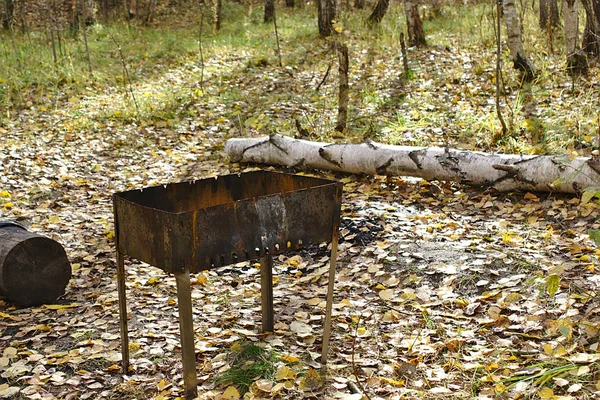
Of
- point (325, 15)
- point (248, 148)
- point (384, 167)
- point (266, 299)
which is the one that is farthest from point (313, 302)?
point (325, 15)

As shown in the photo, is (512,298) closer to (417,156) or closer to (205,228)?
(205,228)

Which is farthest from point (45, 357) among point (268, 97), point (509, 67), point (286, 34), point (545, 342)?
point (286, 34)

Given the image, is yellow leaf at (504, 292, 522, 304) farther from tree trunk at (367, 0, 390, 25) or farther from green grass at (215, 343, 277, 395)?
tree trunk at (367, 0, 390, 25)

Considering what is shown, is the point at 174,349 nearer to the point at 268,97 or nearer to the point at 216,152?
the point at 216,152

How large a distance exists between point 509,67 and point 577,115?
280 centimetres

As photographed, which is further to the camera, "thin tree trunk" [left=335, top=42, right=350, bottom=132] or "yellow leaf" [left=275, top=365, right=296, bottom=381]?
"thin tree trunk" [left=335, top=42, right=350, bottom=132]

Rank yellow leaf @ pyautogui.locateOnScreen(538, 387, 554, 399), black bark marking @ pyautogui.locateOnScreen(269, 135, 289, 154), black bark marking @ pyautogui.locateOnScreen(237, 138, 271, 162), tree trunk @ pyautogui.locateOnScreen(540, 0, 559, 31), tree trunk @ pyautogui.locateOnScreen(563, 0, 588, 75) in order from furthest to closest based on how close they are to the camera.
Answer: tree trunk @ pyautogui.locateOnScreen(540, 0, 559, 31) < tree trunk @ pyautogui.locateOnScreen(563, 0, 588, 75) < black bark marking @ pyautogui.locateOnScreen(237, 138, 271, 162) < black bark marking @ pyautogui.locateOnScreen(269, 135, 289, 154) < yellow leaf @ pyautogui.locateOnScreen(538, 387, 554, 399)

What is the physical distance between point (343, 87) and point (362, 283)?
427 cm

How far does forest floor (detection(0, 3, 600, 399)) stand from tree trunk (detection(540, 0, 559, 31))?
9.91 feet

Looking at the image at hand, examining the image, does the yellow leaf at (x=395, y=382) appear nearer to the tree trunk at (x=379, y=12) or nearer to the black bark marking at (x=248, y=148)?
the black bark marking at (x=248, y=148)

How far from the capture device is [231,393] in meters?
3.79

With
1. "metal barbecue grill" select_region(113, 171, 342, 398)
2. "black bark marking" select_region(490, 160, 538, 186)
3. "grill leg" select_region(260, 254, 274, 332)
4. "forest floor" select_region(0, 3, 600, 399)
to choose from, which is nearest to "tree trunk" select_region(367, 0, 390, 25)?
"forest floor" select_region(0, 3, 600, 399)

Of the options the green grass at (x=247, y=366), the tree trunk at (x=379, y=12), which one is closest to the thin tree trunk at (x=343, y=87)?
the green grass at (x=247, y=366)

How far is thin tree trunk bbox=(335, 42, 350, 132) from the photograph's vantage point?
8859mm
